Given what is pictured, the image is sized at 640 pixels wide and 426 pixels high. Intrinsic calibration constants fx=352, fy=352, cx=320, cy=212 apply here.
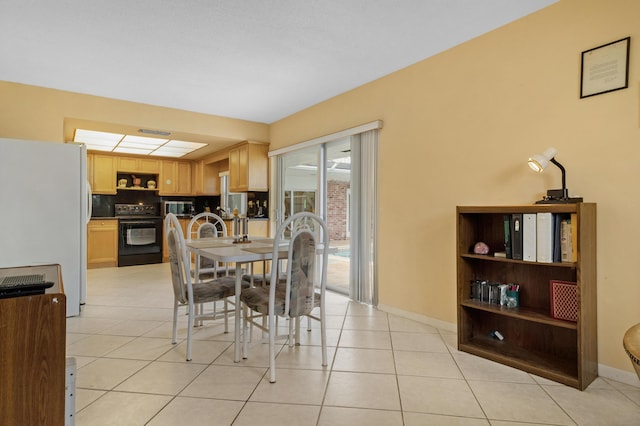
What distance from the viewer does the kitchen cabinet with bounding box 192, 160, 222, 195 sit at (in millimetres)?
7090

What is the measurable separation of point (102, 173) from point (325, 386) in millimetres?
6241

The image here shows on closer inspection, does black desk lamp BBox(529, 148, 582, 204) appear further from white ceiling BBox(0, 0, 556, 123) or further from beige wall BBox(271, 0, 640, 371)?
white ceiling BBox(0, 0, 556, 123)

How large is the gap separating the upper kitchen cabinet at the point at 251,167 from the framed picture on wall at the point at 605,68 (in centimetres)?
418

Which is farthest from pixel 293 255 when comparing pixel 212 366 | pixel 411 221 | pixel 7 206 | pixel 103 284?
pixel 103 284

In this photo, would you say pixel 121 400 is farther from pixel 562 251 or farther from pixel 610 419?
pixel 562 251

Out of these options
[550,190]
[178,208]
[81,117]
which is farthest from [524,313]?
[178,208]

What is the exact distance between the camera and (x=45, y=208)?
133 inches

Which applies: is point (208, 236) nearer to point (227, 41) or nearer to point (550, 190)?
point (227, 41)

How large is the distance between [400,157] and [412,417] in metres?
2.33

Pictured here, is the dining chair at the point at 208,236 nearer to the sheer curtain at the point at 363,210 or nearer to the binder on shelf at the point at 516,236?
the sheer curtain at the point at 363,210

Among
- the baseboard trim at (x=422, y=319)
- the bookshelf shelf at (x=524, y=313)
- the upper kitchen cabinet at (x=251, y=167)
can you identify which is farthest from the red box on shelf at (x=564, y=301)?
the upper kitchen cabinet at (x=251, y=167)

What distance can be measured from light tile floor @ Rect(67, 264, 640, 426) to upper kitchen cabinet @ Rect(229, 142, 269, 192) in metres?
2.82

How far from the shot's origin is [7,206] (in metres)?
3.22

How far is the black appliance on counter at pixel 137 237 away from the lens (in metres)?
6.33
